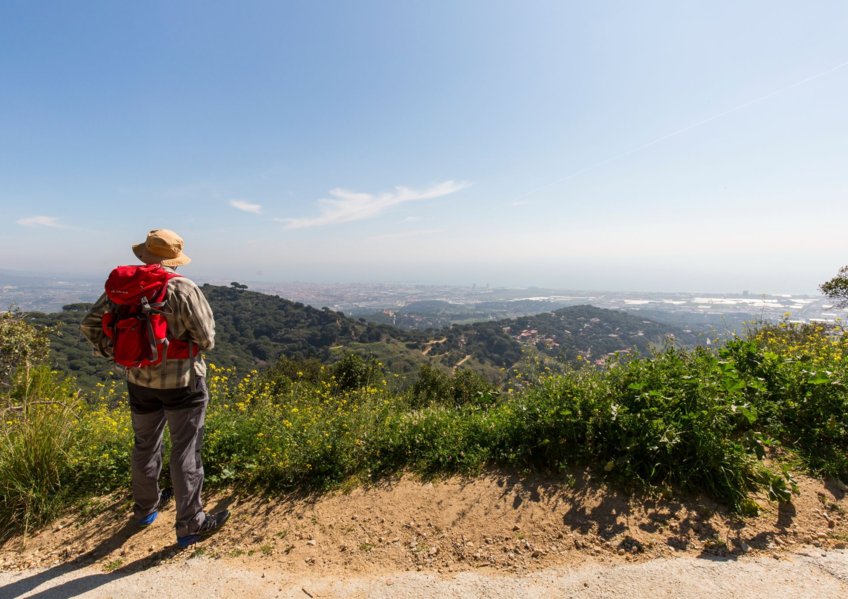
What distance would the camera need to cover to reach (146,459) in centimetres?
280

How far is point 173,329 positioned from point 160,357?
0.74 feet

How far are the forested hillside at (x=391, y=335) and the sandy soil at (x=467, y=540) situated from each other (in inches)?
1551

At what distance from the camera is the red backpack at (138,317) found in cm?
239

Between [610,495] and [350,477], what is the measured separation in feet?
7.98

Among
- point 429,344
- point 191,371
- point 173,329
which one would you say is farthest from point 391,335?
point 173,329

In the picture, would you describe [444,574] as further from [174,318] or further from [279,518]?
[174,318]

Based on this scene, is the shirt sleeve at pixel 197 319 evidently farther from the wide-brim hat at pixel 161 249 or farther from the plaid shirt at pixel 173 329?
the wide-brim hat at pixel 161 249

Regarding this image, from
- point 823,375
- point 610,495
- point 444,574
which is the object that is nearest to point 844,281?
point 823,375

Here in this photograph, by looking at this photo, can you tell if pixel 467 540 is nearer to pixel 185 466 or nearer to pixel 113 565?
pixel 185 466

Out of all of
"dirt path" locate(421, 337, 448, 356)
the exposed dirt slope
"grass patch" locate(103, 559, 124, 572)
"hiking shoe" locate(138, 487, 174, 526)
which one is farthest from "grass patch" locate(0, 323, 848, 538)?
"dirt path" locate(421, 337, 448, 356)

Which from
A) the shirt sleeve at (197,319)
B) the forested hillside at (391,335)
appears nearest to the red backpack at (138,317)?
the shirt sleeve at (197,319)

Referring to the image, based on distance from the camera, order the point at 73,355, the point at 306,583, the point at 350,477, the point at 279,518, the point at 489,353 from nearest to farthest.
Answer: the point at 306,583
the point at 279,518
the point at 350,477
the point at 73,355
the point at 489,353

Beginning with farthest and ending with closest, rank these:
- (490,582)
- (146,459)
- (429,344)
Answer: (429,344), (146,459), (490,582)

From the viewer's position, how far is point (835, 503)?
95.3 inches
